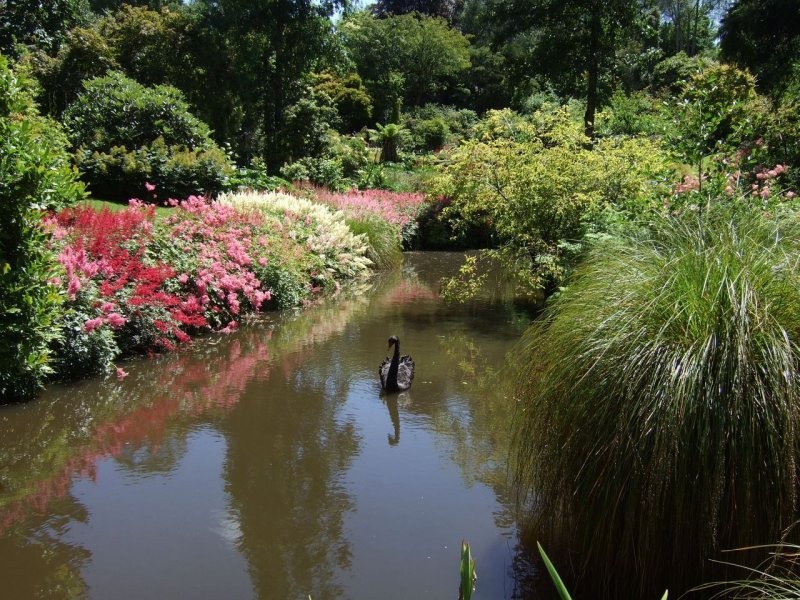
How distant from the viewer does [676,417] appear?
9.50 feet

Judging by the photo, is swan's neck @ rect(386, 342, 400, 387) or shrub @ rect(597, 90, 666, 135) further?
shrub @ rect(597, 90, 666, 135)

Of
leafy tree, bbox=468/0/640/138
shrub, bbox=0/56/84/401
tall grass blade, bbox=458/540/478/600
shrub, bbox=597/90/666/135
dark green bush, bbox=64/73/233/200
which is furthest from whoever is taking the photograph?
shrub, bbox=597/90/666/135

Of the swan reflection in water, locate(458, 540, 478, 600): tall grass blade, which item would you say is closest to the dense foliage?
the swan reflection in water

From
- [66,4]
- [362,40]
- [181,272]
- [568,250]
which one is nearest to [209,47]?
[66,4]

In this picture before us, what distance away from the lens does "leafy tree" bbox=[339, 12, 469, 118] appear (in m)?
36.8

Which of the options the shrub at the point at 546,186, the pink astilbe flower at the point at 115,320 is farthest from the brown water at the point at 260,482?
the shrub at the point at 546,186

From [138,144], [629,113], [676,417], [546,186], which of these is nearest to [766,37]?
[629,113]

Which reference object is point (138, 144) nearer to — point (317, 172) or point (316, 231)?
point (316, 231)

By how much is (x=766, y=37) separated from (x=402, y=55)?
2440 centimetres

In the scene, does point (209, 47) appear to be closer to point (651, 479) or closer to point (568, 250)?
point (568, 250)

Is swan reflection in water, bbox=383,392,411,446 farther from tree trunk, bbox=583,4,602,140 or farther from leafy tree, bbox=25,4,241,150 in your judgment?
leafy tree, bbox=25,4,241,150

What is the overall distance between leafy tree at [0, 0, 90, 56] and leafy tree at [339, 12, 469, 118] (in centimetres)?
2053

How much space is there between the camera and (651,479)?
293 cm

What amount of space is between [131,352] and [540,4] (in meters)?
13.3
